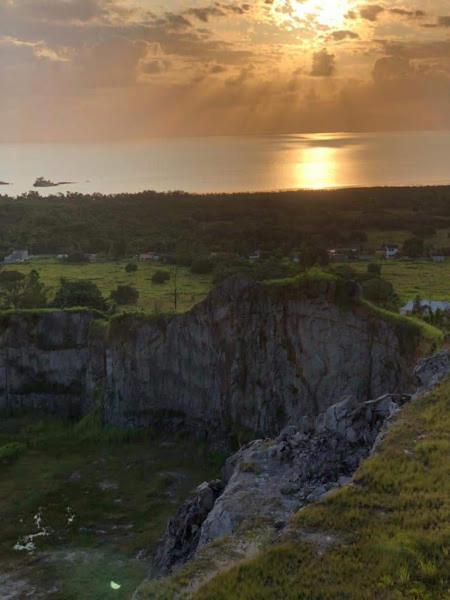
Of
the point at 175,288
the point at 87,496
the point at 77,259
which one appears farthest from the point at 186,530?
the point at 77,259

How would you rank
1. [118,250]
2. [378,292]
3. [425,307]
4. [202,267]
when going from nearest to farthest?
[425,307]
[378,292]
[202,267]
[118,250]

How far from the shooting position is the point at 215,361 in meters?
34.1

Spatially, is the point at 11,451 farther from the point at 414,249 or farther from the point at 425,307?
the point at 414,249

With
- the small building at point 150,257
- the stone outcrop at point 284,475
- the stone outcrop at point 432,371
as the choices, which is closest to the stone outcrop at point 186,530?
the stone outcrop at point 284,475

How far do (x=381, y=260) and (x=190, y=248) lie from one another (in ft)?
76.6

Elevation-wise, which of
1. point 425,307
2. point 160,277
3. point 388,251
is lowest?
point 425,307

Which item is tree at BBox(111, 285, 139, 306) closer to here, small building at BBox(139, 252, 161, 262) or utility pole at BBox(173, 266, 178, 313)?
utility pole at BBox(173, 266, 178, 313)

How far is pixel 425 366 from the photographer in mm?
21875

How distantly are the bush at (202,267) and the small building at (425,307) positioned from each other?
81.5 feet

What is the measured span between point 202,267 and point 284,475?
53.5m

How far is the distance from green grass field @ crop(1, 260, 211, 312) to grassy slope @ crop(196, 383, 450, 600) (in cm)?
3692

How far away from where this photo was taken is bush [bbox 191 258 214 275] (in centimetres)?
7219

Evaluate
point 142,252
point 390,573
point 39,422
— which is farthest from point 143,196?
point 390,573

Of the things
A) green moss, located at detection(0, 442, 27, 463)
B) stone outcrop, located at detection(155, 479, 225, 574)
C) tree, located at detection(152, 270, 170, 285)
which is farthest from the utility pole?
stone outcrop, located at detection(155, 479, 225, 574)
